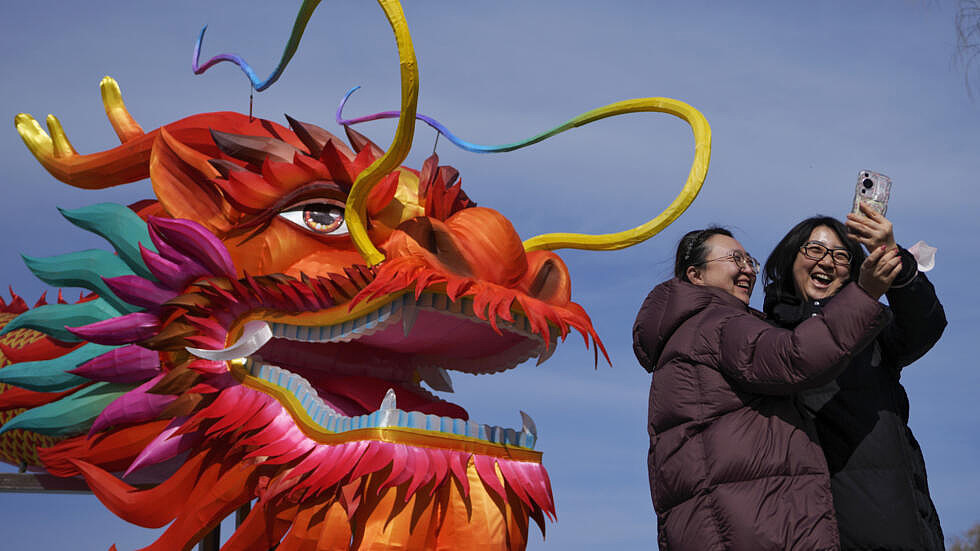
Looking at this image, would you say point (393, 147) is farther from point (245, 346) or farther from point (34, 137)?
point (34, 137)

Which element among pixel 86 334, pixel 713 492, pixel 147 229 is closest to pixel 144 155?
pixel 147 229

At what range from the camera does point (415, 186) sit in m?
4.70

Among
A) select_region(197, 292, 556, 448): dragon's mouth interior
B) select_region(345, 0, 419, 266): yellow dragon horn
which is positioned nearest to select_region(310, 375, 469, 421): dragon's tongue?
select_region(197, 292, 556, 448): dragon's mouth interior

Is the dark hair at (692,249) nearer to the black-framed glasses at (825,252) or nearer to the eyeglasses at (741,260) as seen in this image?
the eyeglasses at (741,260)

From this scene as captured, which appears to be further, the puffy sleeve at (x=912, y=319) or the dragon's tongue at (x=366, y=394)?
the dragon's tongue at (x=366, y=394)

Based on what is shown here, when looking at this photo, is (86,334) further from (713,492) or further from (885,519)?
(885,519)

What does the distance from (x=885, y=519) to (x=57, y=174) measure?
14.5 feet

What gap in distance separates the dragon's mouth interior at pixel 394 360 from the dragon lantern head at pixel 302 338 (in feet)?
0.03

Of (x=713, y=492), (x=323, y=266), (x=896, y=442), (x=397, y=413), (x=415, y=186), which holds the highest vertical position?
(x=415, y=186)

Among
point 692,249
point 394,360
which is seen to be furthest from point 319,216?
point 692,249

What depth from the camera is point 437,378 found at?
518 centimetres

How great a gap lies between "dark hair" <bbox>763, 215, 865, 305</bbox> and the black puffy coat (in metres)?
0.14

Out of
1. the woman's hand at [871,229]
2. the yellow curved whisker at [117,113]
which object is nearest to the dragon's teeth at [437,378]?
the yellow curved whisker at [117,113]

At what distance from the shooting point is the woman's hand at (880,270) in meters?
2.71
